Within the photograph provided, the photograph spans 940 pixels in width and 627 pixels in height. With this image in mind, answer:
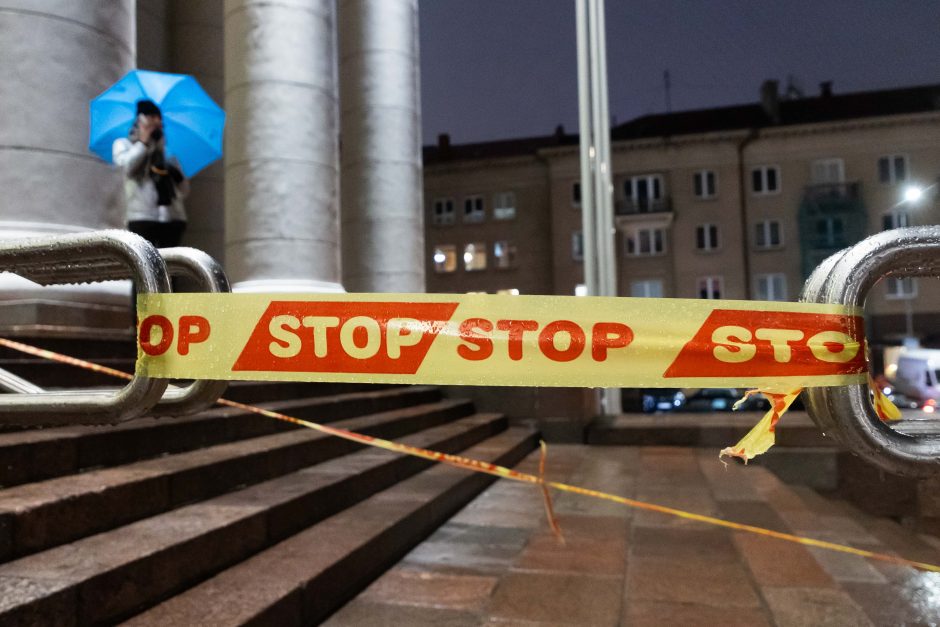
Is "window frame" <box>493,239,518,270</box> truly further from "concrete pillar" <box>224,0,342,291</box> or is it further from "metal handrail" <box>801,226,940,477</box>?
"metal handrail" <box>801,226,940,477</box>

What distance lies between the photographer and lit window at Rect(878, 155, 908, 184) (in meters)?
40.6

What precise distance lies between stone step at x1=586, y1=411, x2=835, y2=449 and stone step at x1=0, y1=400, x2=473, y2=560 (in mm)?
5521

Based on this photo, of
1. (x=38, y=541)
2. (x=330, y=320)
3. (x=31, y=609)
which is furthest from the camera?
(x=38, y=541)

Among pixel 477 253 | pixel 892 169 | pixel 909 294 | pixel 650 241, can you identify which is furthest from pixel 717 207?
pixel 477 253

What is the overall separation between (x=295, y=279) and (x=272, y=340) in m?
8.06

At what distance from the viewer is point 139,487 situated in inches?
164

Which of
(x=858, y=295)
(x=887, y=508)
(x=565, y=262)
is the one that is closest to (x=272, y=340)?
(x=858, y=295)

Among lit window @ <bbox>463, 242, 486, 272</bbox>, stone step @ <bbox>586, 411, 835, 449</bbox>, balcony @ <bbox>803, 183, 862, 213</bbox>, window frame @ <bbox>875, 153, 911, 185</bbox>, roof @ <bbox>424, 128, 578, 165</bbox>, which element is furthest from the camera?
roof @ <bbox>424, 128, 578, 165</bbox>

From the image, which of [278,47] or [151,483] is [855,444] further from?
[278,47]

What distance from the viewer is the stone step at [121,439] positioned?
Result: 3.97 metres

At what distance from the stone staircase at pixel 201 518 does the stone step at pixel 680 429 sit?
193 inches

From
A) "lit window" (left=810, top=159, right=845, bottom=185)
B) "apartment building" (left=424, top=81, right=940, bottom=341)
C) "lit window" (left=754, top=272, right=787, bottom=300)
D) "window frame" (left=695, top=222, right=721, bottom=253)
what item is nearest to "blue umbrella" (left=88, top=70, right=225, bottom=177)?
"apartment building" (left=424, top=81, right=940, bottom=341)

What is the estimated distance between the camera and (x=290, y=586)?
3.78 m

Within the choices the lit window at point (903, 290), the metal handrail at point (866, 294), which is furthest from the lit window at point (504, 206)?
the metal handrail at point (866, 294)
